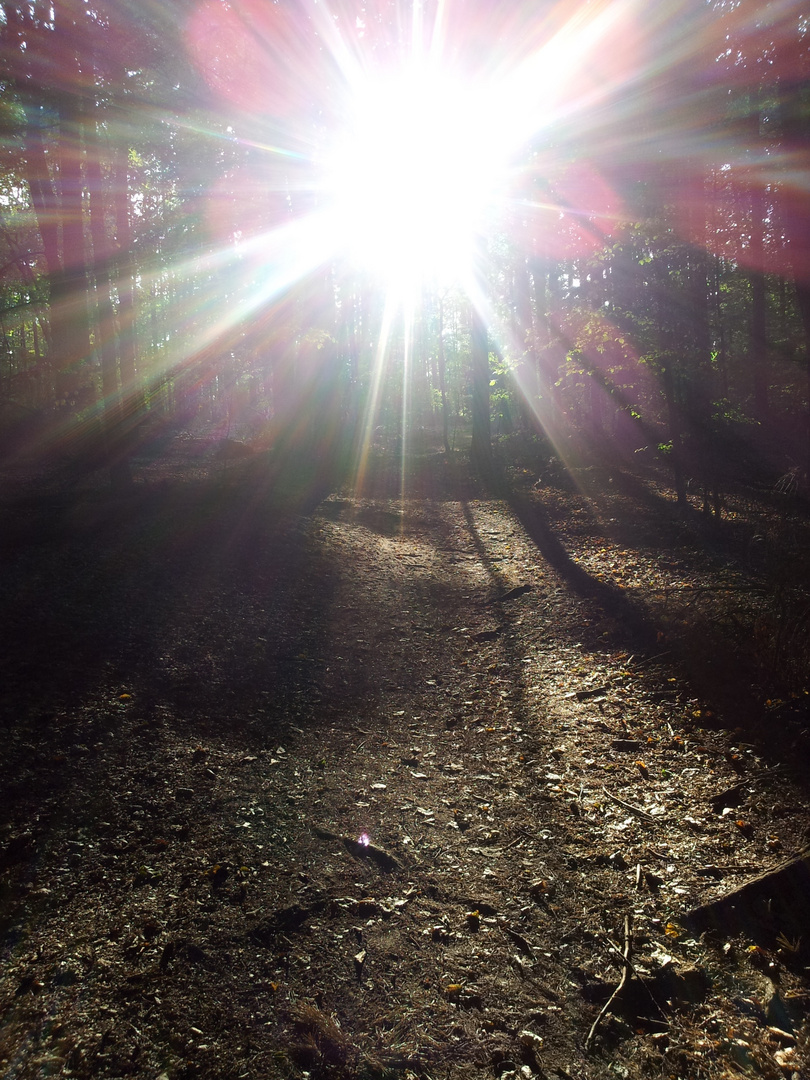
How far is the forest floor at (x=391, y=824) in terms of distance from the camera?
8.34 ft

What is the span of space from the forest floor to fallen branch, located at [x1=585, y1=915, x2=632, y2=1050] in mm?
14

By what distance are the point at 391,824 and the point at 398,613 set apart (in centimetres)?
421

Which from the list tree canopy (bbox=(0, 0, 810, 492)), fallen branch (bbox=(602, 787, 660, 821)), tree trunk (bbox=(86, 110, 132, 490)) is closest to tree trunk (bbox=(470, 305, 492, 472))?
tree canopy (bbox=(0, 0, 810, 492))

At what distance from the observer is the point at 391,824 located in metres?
4.04

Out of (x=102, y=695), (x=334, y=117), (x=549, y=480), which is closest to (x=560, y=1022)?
(x=102, y=695)

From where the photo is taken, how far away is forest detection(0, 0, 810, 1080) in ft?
8.95

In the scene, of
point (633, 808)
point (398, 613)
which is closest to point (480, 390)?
point (398, 613)

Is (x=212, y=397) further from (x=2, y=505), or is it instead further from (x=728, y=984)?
(x=728, y=984)

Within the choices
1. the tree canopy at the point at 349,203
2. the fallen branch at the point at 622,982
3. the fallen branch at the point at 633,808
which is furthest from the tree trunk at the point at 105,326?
the fallen branch at the point at 622,982

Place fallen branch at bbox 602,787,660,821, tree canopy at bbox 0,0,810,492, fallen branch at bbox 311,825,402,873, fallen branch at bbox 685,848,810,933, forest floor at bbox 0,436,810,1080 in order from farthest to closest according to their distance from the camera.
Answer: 1. tree canopy at bbox 0,0,810,492
2. fallen branch at bbox 602,787,660,821
3. fallen branch at bbox 311,825,402,873
4. fallen branch at bbox 685,848,810,933
5. forest floor at bbox 0,436,810,1080

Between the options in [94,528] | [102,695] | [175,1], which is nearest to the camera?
[102,695]

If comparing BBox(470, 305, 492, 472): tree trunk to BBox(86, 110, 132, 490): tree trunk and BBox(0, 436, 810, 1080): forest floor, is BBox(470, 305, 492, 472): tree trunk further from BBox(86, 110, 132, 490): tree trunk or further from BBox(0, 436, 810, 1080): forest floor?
BBox(0, 436, 810, 1080): forest floor

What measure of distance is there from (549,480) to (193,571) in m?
12.3

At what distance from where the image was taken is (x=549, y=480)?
Answer: 17688mm
